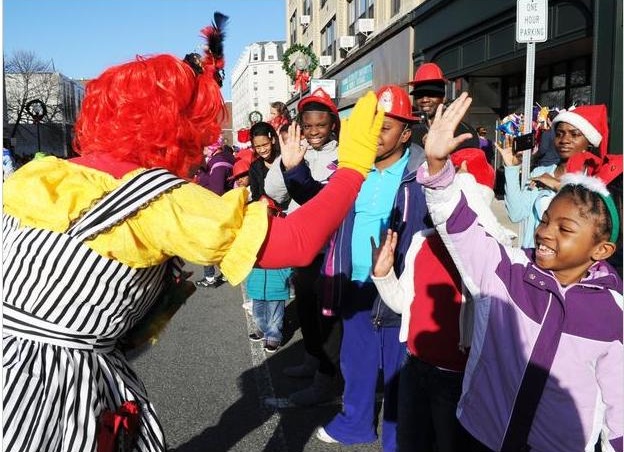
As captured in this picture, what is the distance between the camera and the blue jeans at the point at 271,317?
15.1 ft

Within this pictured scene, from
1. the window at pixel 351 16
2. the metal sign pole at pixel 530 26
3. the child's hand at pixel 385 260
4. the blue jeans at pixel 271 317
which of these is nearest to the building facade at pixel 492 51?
the window at pixel 351 16

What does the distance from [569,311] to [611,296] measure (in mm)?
156

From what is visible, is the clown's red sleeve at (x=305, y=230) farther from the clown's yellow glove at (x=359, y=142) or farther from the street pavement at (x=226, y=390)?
the street pavement at (x=226, y=390)

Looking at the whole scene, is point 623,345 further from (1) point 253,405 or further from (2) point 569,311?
(1) point 253,405

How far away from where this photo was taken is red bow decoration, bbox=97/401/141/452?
1.49 metres

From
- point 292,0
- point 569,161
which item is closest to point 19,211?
point 569,161

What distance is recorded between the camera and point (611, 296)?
1.70m

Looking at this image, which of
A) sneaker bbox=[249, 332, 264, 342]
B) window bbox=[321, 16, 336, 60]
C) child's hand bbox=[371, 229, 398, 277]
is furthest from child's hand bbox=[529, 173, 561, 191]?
window bbox=[321, 16, 336, 60]

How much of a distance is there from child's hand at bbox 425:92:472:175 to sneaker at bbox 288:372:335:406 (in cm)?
237

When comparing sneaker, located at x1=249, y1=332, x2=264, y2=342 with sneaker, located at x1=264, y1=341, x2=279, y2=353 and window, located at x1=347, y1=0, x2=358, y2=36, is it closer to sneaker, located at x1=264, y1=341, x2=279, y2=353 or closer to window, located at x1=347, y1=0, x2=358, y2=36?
sneaker, located at x1=264, y1=341, x2=279, y2=353

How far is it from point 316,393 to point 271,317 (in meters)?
1.11

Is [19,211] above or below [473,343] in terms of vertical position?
above

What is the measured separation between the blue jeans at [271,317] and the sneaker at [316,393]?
3.07 ft

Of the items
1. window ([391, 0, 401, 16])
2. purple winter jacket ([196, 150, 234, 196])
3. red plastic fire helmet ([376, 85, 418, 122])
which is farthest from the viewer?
window ([391, 0, 401, 16])
